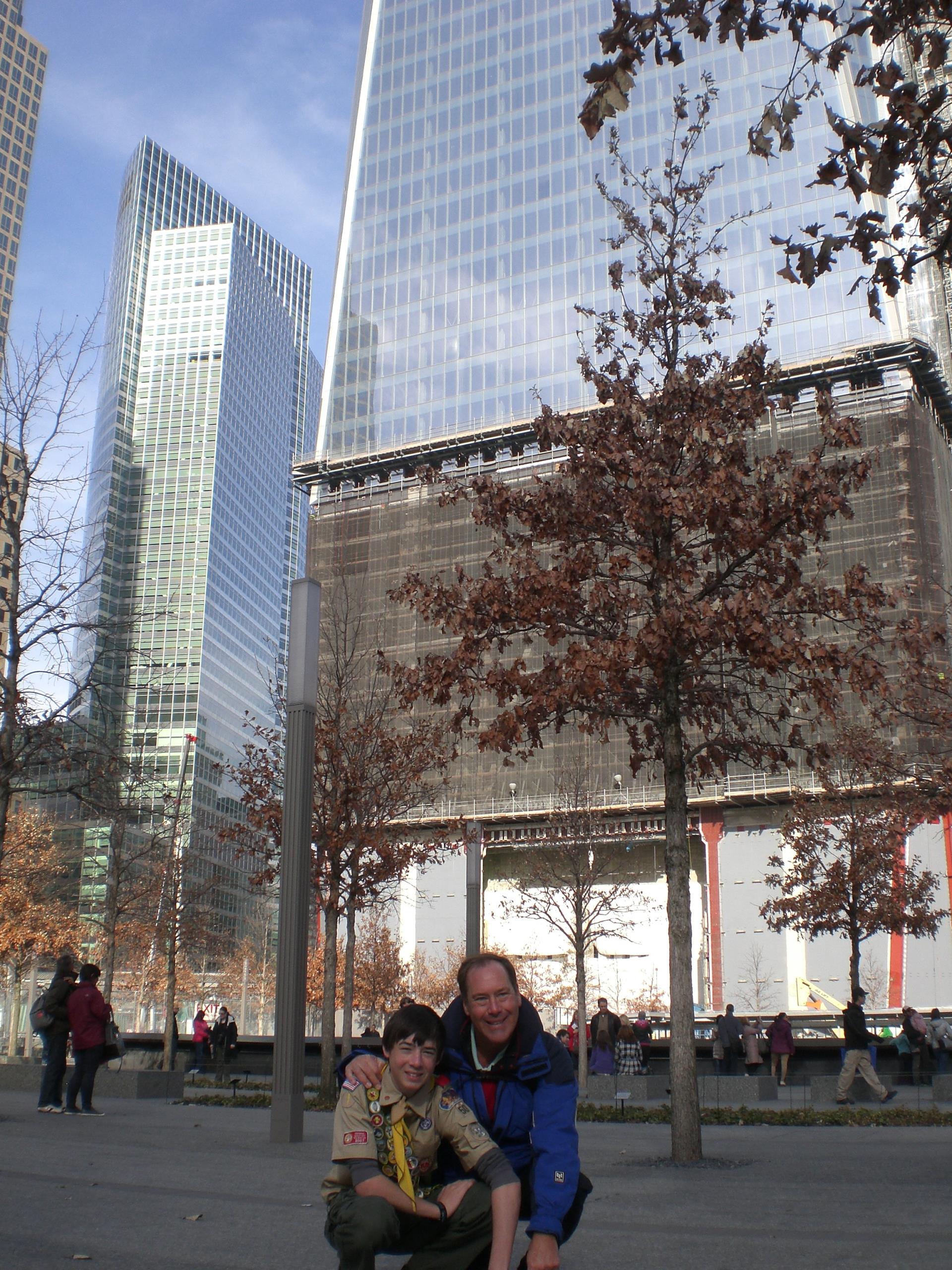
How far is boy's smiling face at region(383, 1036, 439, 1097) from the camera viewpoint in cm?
373

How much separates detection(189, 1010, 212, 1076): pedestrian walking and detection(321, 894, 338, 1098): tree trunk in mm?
9088

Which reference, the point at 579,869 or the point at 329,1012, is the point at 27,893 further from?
the point at 329,1012

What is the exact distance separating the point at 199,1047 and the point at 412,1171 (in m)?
28.5

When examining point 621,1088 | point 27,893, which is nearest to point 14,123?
point 27,893

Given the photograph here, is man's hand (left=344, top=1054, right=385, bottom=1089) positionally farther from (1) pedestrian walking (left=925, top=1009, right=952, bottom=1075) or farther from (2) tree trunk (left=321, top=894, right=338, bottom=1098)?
(1) pedestrian walking (left=925, top=1009, right=952, bottom=1075)

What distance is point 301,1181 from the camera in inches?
321

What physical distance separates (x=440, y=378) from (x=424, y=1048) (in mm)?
89769

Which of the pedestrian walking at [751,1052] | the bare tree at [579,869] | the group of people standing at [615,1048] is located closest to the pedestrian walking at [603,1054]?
the group of people standing at [615,1048]

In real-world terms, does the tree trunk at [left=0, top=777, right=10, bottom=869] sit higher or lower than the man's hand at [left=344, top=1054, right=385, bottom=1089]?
higher

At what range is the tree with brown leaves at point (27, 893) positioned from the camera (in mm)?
39281

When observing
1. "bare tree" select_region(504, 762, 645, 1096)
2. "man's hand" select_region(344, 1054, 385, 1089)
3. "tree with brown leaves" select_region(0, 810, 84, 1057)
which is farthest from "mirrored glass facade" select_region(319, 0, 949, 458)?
"man's hand" select_region(344, 1054, 385, 1089)

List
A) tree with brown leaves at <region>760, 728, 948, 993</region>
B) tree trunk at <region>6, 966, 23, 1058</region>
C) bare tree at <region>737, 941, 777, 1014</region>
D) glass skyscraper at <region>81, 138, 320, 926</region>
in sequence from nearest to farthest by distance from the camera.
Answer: tree trunk at <region>6, 966, 23, 1058</region>
tree with brown leaves at <region>760, 728, 948, 993</region>
bare tree at <region>737, 941, 777, 1014</region>
glass skyscraper at <region>81, 138, 320, 926</region>

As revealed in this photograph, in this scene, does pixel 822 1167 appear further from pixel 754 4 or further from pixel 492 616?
A: pixel 754 4

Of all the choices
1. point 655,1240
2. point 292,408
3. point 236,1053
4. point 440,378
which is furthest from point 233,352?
point 655,1240
